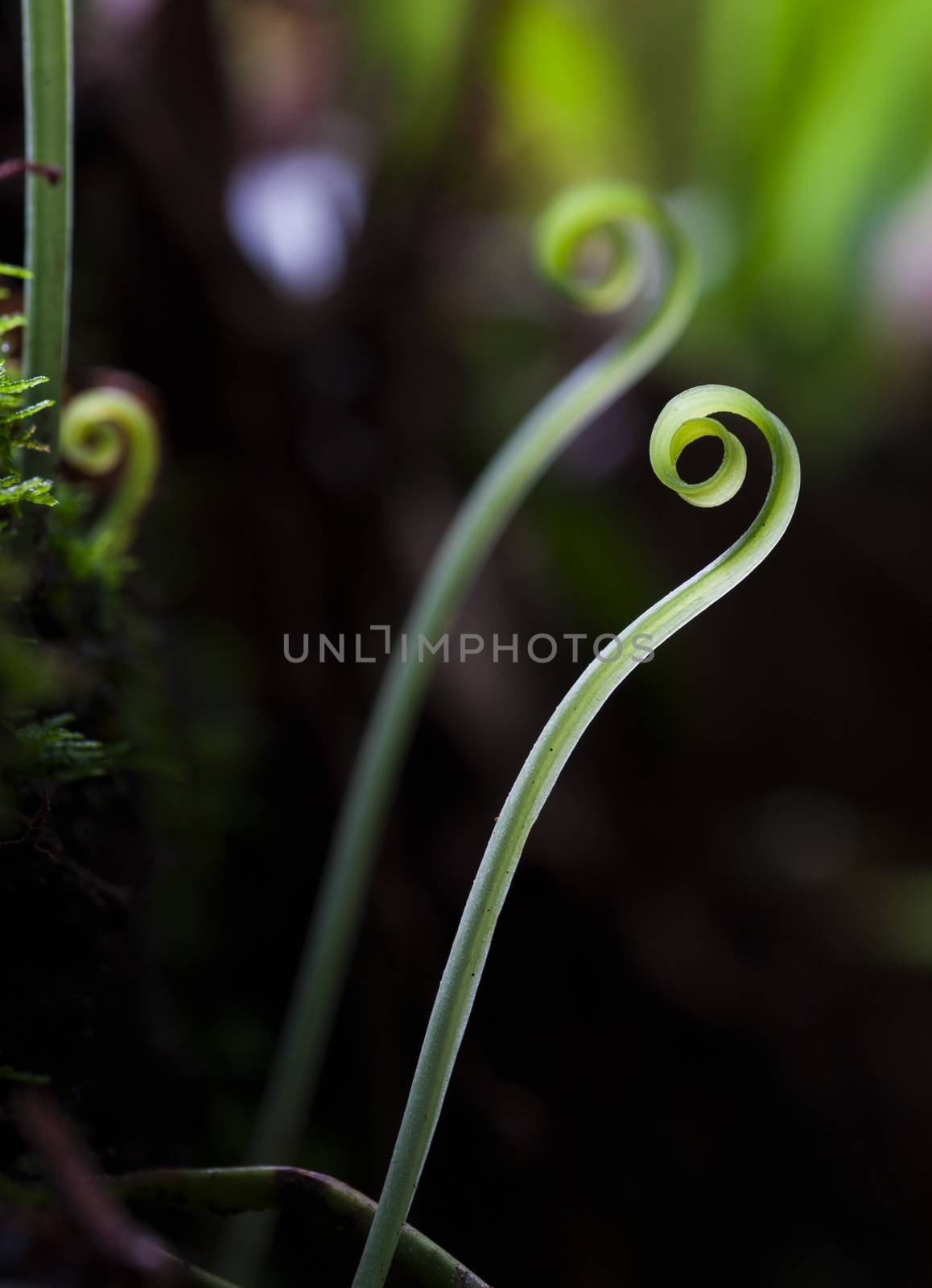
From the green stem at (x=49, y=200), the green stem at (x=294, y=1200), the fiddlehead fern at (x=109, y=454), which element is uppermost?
the green stem at (x=49, y=200)

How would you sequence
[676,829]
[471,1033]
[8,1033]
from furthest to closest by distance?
[676,829] < [471,1033] < [8,1033]

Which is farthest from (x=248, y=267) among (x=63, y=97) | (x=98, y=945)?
(x=98, y=945)

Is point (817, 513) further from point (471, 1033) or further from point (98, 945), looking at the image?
point (98, 945)

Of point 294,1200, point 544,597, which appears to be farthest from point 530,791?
point 544,597

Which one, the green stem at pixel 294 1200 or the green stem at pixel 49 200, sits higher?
the green stem at pixel 49 200

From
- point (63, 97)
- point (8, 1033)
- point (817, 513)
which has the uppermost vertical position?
point (817, 513)

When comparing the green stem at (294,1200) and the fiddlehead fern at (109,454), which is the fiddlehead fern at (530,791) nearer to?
the green stem at (294,1200)

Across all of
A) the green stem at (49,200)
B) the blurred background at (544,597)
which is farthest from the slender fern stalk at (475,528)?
the green stem at (49,200)
